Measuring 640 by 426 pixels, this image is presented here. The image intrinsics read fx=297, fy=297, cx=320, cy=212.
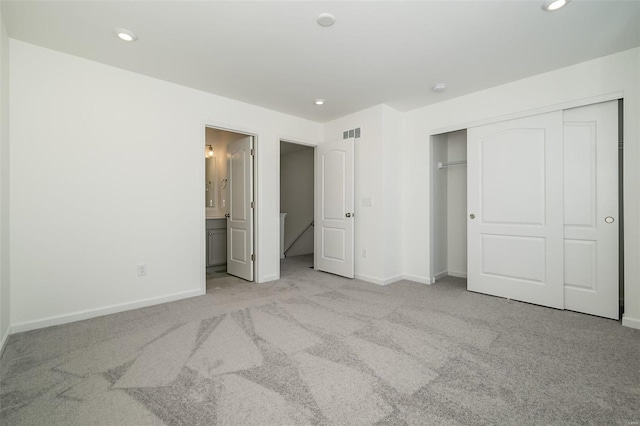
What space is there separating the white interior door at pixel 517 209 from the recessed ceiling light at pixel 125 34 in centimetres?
377

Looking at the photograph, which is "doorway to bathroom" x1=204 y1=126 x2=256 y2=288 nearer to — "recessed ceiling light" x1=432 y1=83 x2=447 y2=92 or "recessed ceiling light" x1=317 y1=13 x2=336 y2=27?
"recessed ceiling light" x1=317 y1=13 x2=336 y2=27

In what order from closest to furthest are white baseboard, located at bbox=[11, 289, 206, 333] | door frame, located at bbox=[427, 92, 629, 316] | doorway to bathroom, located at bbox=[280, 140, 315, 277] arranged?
white baseboard, located at bbox=[11, 289, 206, 333]
door frame, located at bbox=[427, 92, 629, 316]
doorway to bathroom, located at bbox=[280, 140, 315, 277]

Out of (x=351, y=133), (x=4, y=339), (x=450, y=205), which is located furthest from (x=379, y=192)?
(x=4, y=339)

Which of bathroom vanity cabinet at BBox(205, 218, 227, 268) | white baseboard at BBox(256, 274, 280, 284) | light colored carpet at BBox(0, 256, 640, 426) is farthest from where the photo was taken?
bathroom vanity cabinet at BBox(205, 218, 227, 268)

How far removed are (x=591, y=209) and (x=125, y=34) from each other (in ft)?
15.2

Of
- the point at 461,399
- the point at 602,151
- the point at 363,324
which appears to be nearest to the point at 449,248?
the point at 602,151

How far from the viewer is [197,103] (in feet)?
12.0

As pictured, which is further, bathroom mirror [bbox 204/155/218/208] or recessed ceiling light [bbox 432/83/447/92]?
bathroom mirror [bbox 204/155/218/208]

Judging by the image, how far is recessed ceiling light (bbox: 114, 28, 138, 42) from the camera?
2.43m


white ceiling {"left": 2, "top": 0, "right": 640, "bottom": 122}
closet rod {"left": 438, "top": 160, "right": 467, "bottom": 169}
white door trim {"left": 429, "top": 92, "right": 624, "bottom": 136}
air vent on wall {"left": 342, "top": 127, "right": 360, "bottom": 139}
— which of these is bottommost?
closet rod {"left": 438, "top": 160, "right": 467, "bottom": 169}

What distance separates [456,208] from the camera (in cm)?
469

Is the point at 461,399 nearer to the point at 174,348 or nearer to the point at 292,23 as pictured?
the point at 174,348

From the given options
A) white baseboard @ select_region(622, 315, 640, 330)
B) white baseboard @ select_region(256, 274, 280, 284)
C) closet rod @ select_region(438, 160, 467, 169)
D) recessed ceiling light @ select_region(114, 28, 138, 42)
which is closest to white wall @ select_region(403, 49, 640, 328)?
white baseboard @ select_region(622, 315, 640, 330)

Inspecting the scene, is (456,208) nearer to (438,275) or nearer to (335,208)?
(438,275)
